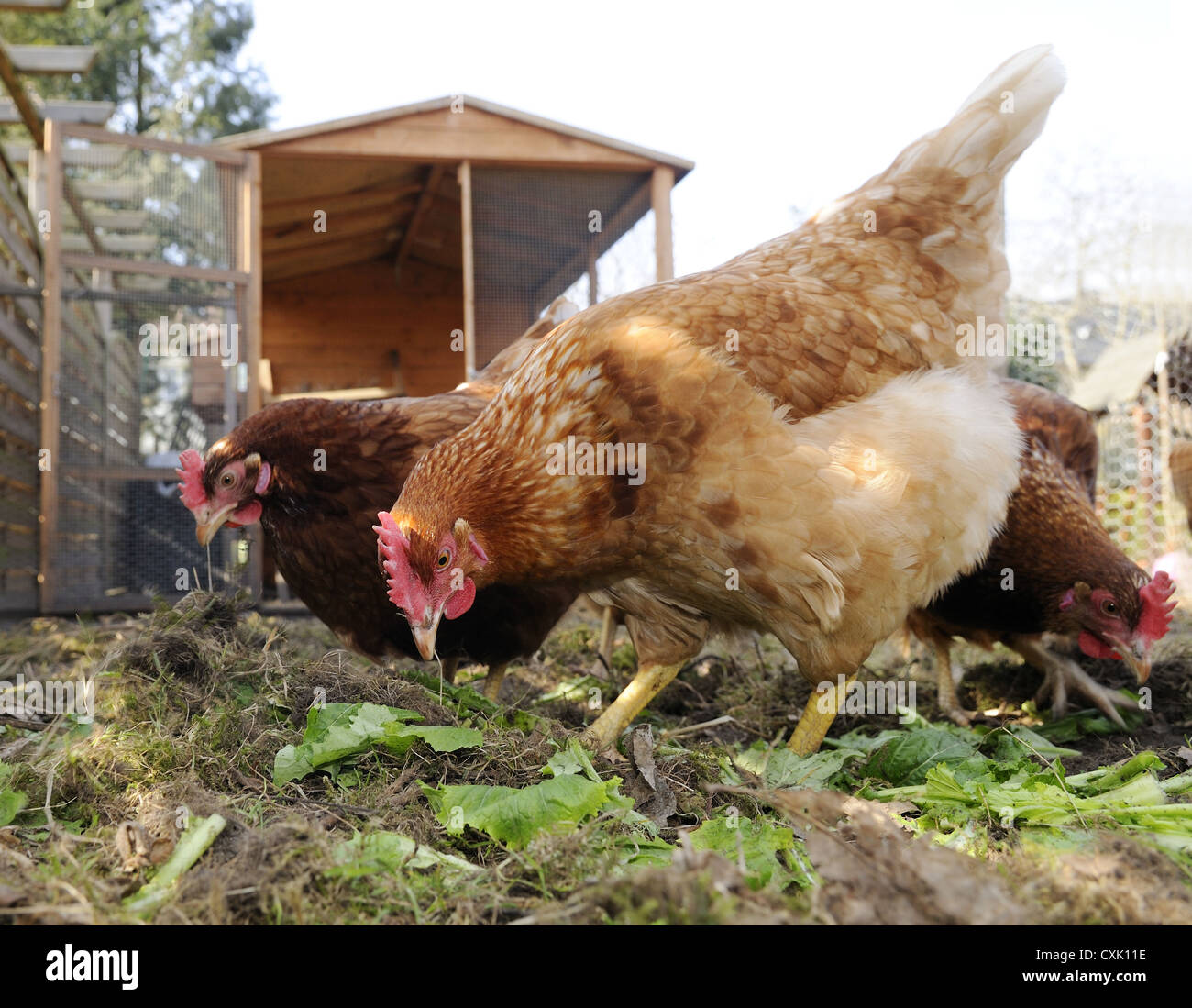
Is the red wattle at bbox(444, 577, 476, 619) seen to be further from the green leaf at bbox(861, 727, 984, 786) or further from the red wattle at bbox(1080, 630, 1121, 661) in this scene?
the red wattle at bbox(1080, 630, 1121, 661)

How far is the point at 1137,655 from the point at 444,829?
98.9 inches

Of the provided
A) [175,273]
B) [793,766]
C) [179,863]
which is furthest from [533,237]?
[179,863]

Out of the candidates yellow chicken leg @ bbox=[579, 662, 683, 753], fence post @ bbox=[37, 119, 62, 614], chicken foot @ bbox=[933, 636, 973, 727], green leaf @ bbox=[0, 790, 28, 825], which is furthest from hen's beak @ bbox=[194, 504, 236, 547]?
fence post @ bbox=[37, 119, 62, 614]

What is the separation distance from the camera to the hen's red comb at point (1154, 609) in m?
2.88

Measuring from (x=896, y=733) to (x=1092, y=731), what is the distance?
3.28 ft

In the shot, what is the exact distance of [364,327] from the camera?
30.7ft

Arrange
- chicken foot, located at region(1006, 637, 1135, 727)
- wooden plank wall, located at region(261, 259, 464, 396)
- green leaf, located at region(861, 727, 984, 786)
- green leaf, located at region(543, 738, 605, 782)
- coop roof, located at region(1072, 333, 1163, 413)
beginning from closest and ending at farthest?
green leaf, located at region(543, 738, 605, 782)
green leaf, located at region(861, 727, 984, 786)
chicken foot, located at region(1006, 637, 1135, 727)
wooden plank wall, located at region(261, 259, 464, 396)
coop roof, located at region(1072, 333, 1163, 413)

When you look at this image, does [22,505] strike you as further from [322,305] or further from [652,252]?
[652,252]

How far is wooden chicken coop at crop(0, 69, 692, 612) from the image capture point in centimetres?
563

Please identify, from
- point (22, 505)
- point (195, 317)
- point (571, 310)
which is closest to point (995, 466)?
point (571, 310)

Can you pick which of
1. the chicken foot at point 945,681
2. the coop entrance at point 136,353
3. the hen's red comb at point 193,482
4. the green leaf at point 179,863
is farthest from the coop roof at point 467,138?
the green leaf at point 179,863

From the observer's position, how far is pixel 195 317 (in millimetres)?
5902

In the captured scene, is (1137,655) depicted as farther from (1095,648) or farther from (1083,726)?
(1083,726)

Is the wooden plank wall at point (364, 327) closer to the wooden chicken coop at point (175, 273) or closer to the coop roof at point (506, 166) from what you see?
the wooden chicken coop at point (175, 273)
